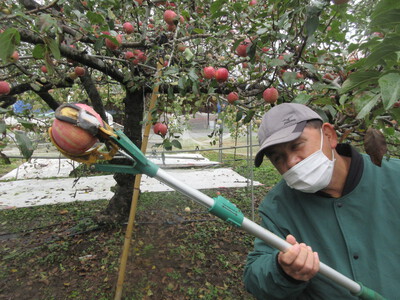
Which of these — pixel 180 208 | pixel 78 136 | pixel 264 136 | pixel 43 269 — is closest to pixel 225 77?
pixel 264 136

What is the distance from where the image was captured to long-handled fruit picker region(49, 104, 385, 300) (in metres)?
0.74

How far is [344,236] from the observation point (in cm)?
97

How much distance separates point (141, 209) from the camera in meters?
4.00

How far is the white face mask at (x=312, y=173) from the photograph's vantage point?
40.0 inches

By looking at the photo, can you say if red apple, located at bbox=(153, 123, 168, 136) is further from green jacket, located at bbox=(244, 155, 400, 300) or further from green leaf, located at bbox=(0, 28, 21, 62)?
green jacket, located at bbox=(244, 155, 400, 300)

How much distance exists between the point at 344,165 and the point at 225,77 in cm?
101

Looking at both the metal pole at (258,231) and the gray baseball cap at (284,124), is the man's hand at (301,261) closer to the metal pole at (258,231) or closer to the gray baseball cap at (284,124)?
the metal pole at (258,231)

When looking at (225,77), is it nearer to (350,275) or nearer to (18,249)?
(350,275)

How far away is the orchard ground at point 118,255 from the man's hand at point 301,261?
5.79 ft

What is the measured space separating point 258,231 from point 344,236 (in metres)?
0.36

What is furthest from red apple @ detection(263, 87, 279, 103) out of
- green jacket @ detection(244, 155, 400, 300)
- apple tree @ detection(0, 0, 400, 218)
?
green jacket @ detection(244, 155, 400, 300)

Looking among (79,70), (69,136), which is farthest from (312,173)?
(79,70)

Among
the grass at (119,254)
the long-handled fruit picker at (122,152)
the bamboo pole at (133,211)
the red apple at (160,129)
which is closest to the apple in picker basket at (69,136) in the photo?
the long-handled fruit picker at (122,152)

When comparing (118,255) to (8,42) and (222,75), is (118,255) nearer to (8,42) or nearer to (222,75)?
(222,75)
